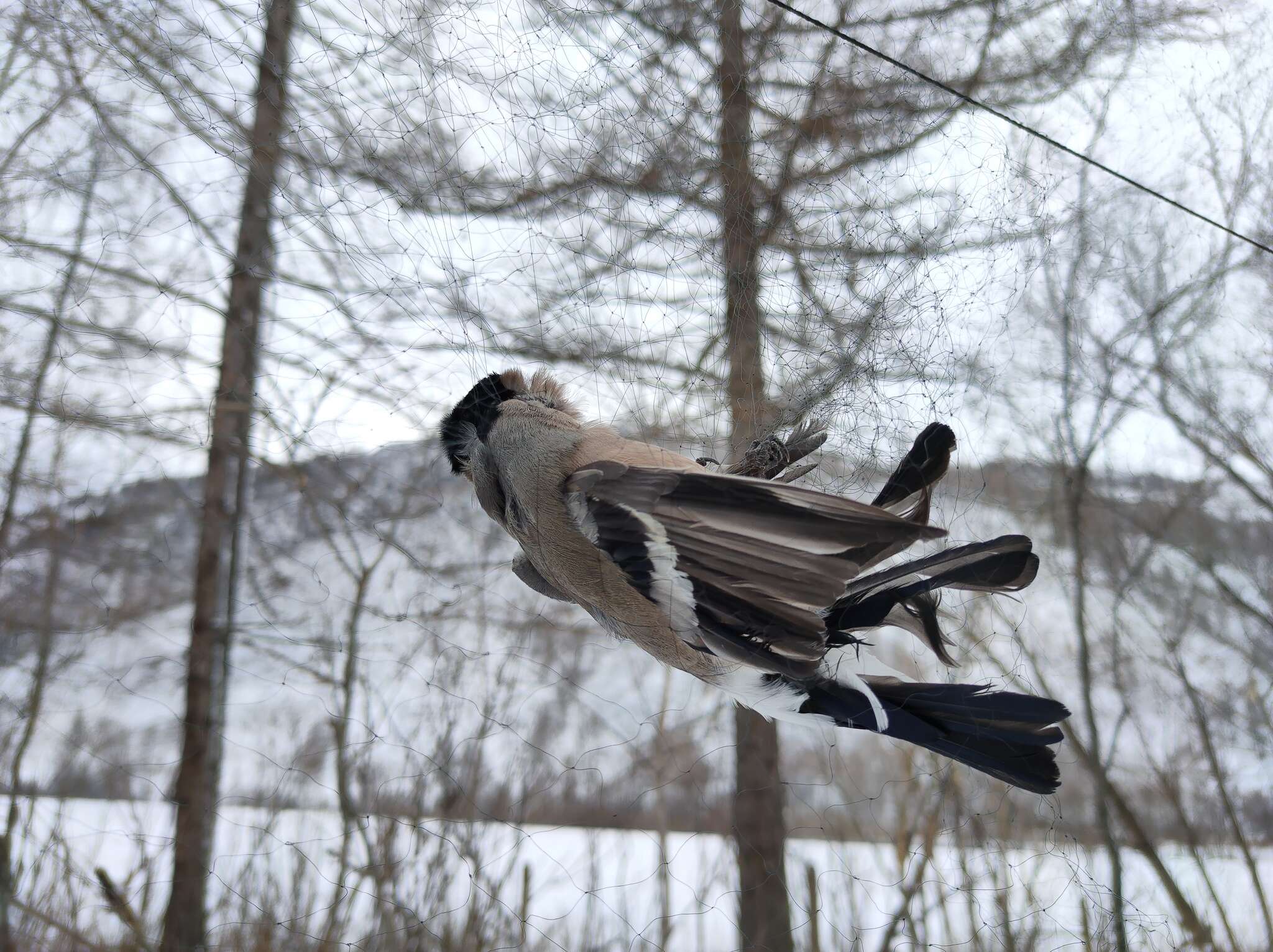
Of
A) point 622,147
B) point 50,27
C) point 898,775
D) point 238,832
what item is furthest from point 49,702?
point 898,775

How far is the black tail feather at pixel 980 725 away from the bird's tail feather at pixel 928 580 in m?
0.07

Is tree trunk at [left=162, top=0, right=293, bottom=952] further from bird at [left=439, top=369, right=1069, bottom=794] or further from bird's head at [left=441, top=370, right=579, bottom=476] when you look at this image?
bird at [left=439, top=369, right=1069, bottom=794]

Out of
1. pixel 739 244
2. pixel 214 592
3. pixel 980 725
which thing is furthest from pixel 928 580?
pixel 214 592

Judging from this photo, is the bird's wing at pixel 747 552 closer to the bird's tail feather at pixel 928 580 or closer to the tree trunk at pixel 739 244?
the bird's tail feather at pixel 928 580

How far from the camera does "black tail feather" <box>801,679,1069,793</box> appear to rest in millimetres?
748

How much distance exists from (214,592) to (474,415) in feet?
2.76

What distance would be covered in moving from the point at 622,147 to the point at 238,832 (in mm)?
1194

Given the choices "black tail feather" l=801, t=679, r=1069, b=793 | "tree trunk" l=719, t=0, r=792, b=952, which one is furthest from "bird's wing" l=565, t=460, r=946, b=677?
"tree trunk" l=719, t=0, r=792, b=952

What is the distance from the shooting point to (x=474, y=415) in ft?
2.85

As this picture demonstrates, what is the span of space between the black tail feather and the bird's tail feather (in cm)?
7

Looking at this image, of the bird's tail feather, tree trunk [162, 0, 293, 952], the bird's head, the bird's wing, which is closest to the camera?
the bird's wing

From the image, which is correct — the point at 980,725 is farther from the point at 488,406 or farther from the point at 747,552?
the point at 488,406

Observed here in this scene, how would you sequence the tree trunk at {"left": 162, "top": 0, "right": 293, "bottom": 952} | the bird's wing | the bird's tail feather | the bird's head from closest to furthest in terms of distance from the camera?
the bird's wing, the bird's tail feather, the bird's head, the tree trunk at {"left": 162, "top": 0, "right": 293, "bottom": 952}

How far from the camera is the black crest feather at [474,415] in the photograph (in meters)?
0.86
